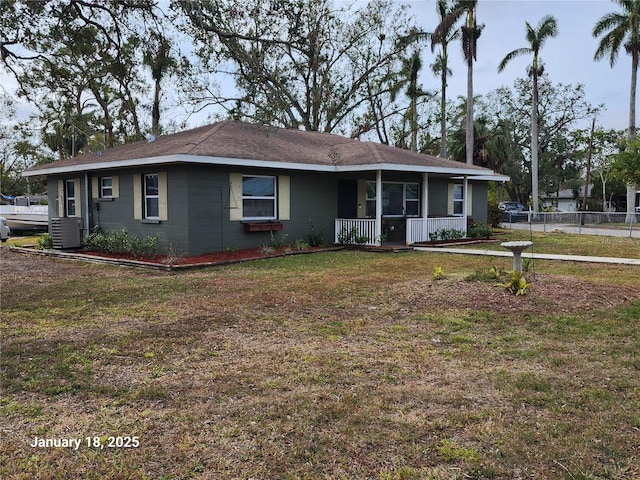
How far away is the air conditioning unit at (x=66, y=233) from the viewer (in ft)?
48.3

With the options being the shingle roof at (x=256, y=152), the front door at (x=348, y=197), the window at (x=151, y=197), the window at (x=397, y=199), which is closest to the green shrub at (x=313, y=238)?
the front door at (x=348, y=197)

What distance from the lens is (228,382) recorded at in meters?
4.04

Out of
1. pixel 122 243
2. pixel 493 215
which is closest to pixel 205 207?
pixel 122 243

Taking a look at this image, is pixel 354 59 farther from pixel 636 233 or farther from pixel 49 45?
pixel 49 45

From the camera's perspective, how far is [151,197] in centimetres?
1357

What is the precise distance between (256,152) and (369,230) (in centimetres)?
425

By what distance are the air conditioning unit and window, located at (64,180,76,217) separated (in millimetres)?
1757

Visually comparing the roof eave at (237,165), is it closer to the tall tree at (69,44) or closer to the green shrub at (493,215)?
the tall tree at (69,44)

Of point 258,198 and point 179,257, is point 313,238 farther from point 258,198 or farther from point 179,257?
point 179,257

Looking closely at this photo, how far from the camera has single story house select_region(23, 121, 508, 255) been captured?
41.6 ft

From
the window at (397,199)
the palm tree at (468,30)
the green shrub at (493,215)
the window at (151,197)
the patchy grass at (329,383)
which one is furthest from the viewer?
the palm tree at (468,30)

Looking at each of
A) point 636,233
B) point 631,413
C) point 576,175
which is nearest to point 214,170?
point 631,413

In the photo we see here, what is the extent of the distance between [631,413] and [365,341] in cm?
247

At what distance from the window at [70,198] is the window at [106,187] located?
6.27 ft
